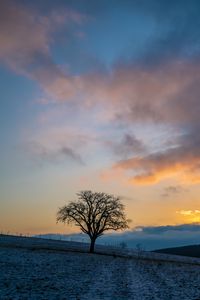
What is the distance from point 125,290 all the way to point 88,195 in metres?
64.9

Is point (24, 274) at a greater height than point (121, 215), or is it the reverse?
point (121, 215)

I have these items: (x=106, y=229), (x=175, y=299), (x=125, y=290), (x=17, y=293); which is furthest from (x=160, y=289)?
(x=106, y=229)

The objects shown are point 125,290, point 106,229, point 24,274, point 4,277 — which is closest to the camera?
point 125,290

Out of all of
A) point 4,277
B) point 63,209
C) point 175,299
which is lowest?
point 175,299

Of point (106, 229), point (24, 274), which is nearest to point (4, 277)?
point (24, 274)

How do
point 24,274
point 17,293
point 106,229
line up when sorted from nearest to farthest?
point 17,293 → point 24,274 → point 106,229

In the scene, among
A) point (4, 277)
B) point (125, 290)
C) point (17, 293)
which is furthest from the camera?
point (4, 277)

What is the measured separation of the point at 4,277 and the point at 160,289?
10.8 m

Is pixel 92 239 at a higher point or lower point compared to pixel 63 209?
lower

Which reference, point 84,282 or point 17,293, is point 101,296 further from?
point 84,282

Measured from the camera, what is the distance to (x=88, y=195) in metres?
92.3

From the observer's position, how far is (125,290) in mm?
27562

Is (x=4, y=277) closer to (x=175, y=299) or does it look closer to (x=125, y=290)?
(x=125, y=290)

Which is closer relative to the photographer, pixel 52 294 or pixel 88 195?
pixel 52 294
